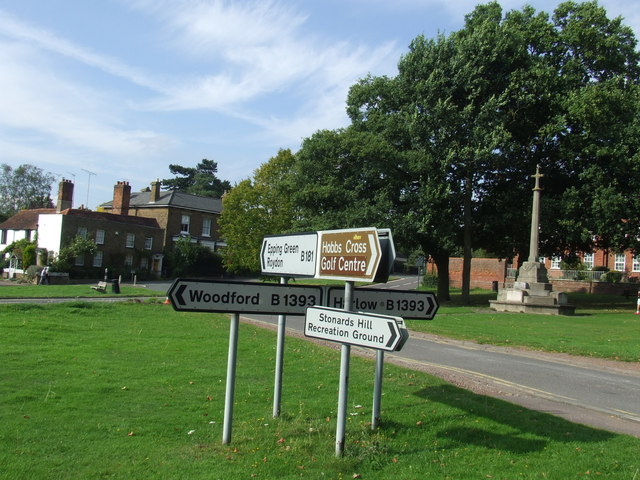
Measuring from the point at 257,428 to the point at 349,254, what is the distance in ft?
7.43

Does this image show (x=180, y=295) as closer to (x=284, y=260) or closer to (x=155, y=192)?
(x=284, y=260)

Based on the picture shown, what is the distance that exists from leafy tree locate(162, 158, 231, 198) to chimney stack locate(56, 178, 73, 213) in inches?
2002

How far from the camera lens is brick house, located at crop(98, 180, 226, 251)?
6003 cm

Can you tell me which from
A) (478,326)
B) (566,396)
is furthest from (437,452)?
(478,326)

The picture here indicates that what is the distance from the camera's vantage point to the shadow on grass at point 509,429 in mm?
5902

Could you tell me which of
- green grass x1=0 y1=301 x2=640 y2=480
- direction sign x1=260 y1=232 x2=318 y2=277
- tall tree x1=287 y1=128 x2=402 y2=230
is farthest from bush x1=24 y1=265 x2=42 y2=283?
direction sign x1=260 y1=232 x2=318 y2=277

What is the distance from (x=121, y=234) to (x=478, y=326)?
4160cm

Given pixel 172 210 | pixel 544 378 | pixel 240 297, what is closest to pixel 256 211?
pixel 172 210

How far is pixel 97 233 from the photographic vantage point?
2019 inches

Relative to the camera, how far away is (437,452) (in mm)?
5566

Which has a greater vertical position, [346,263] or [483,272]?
[483,272]

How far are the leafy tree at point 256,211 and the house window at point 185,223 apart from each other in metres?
13.9

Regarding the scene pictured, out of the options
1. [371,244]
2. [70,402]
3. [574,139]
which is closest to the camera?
[371,244]

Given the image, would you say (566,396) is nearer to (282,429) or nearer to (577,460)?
(577,460)
